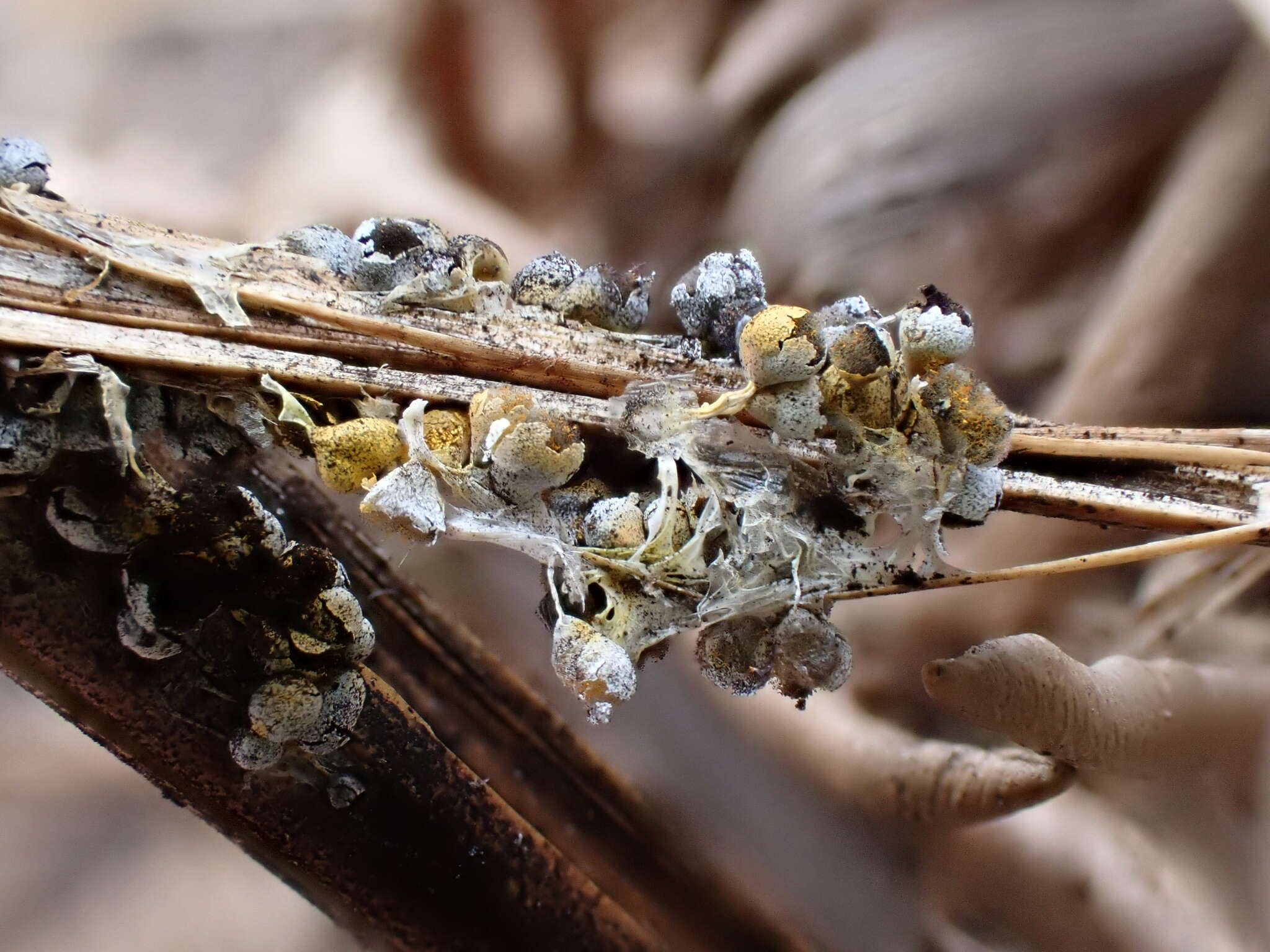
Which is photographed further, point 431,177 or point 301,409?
point 431,177

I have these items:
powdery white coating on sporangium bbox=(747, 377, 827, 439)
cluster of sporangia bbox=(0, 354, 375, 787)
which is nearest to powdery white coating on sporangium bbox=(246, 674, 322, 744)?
cluster of sporangia bbox=(0, 354, 375, 787)

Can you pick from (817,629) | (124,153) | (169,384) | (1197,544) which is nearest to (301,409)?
(169,384)

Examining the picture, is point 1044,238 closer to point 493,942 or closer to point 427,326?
point 427,326

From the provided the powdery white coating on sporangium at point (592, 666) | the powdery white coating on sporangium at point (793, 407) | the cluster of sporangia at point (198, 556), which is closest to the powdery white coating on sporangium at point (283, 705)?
the cluster of sporangia at point (198, 556)

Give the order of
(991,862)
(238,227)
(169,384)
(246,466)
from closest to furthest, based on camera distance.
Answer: (169,384)
(246,466)
(991,862)
(238,227)

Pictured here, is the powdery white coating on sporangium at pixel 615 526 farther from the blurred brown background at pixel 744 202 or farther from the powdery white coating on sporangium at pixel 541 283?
the blurred brown background at pixel 744 202

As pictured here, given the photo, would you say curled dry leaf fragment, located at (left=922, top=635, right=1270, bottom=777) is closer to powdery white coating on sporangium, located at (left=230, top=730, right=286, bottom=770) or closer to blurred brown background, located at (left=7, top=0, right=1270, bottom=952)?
blurred brown background, located at (left=7, top=0, right=1270, bottom=952)
